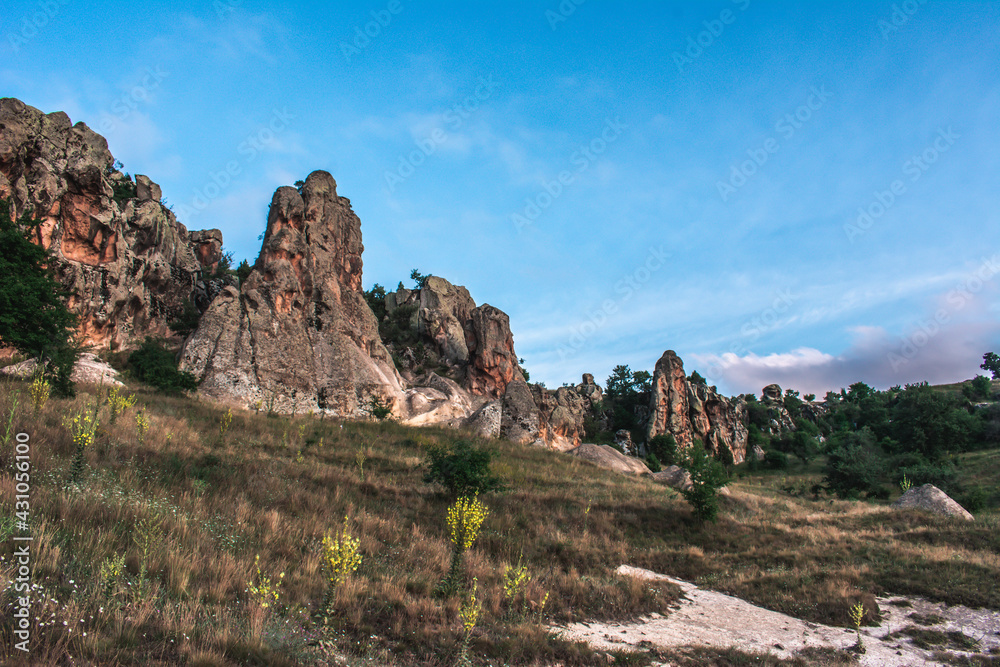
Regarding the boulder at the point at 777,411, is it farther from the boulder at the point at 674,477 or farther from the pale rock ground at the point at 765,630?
the pale rock ground at the point at 765,630

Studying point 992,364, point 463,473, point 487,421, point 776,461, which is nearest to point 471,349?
point 487,421

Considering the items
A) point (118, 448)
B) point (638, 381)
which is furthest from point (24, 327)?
point (638, 381)

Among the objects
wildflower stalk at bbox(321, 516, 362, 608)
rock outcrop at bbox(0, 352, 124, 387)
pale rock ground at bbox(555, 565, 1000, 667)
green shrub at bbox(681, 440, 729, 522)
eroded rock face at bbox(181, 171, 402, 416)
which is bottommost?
pale rock ground at bbox(555, 565, 1000, 667)

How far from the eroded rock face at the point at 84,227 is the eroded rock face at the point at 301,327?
4.65 metres

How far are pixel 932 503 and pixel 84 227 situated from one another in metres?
43.7

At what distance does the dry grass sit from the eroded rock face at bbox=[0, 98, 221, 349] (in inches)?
342

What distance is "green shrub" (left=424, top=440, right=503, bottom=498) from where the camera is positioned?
1427 cm

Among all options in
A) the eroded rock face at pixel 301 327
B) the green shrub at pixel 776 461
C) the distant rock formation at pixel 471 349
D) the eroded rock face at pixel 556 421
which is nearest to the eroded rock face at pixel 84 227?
the eroded rock face at pixel 301 327

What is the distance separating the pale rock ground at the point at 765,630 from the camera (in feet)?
23.4

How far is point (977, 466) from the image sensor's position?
39.1 metres

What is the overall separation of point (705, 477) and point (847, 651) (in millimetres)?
9935

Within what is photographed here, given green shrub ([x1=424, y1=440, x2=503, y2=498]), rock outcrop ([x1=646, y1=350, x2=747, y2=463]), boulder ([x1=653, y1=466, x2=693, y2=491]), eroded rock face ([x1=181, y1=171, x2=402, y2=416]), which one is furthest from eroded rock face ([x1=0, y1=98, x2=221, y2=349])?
rock outcrop ([x1=646, y1=350, x2=747, y2=463])

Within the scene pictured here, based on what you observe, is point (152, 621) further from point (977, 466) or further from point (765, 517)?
point (977, 466)

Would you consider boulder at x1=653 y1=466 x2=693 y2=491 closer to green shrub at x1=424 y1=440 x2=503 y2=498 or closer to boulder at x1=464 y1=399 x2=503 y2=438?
boulder at x1=464 y1=399 x2=503 y2=438
